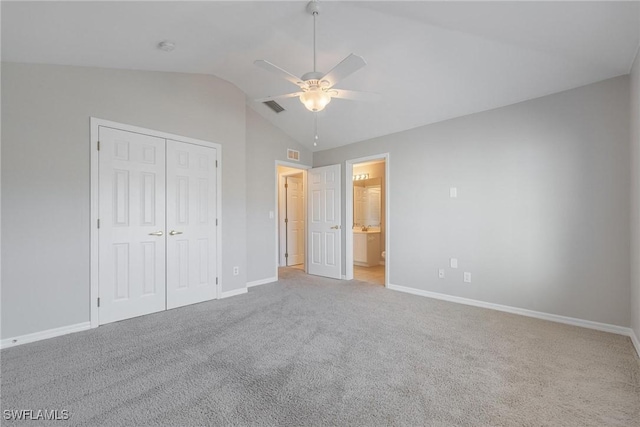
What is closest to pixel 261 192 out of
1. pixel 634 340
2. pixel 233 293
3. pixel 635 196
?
pixel 233 293

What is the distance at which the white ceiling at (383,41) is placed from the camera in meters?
2.14

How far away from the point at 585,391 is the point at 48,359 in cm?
406

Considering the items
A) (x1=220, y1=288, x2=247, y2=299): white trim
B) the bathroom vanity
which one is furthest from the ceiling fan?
the bathroom vanity

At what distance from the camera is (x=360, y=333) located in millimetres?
2785

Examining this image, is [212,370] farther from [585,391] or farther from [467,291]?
[467,291]

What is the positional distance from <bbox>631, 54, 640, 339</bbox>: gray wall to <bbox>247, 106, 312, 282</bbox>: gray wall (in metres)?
4.47

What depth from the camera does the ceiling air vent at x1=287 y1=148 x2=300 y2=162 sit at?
17.6 feet

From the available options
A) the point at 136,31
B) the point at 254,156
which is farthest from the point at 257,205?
the point at 136,31

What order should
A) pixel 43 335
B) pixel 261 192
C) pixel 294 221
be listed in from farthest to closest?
1. pixel 294 221
2. pixel 261 192
3. pixel 43 335

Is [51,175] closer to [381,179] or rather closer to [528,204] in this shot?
[528,204]

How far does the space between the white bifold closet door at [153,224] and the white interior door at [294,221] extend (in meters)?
2.89

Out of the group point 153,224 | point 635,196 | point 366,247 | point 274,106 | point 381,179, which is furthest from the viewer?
point 381,179

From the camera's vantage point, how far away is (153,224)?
3408mm

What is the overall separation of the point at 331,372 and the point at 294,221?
498 cm
